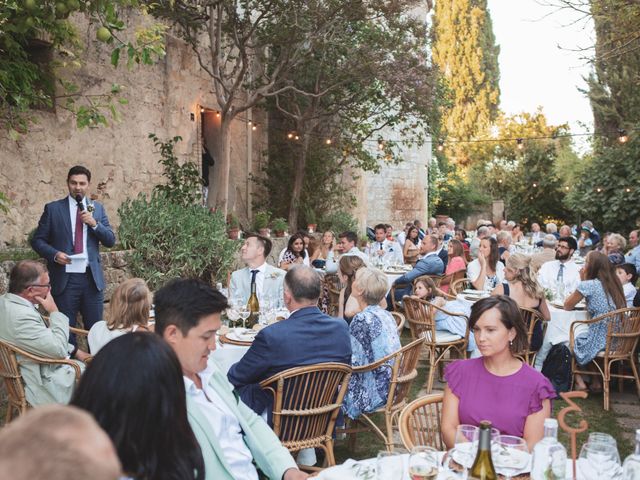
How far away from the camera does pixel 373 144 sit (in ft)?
59.0

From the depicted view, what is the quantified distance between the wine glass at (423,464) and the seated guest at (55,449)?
1.30 metres

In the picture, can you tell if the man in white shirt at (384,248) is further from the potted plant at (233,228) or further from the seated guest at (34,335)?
the seated guest at (34,335)

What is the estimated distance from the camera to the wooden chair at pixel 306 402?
332 centimetres

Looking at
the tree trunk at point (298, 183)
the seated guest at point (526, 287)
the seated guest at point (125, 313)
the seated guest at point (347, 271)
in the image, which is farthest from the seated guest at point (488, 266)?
the tree trunk at point (298, 183)

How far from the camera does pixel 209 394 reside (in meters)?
2.39

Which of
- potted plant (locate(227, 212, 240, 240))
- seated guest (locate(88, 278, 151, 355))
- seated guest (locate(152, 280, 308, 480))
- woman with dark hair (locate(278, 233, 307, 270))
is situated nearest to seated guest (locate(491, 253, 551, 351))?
woman with dark hair (locate(278, 233, 307, 270))

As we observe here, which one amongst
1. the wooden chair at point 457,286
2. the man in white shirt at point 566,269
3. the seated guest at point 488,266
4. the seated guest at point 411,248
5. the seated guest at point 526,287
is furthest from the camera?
the seated guest at point 411,248

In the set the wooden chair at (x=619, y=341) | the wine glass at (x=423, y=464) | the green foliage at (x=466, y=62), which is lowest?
the wooden chair at (x=619, y=341)

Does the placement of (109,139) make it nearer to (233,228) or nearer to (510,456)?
(233,228)

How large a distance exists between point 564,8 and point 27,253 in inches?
212

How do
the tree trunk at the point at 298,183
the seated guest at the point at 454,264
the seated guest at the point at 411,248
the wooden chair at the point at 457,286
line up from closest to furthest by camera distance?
the wooden chair at the point at 457,286 < the seated guest at the point at 454,264 < the seated guest at the point at 411,248 < the tree trunk at the point at 298,183

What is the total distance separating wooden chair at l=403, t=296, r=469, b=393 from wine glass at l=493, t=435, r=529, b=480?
3.52 m

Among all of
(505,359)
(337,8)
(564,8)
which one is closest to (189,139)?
(337,8)

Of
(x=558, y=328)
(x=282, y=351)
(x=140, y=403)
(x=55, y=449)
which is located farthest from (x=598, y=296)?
(x=55, y=449)
